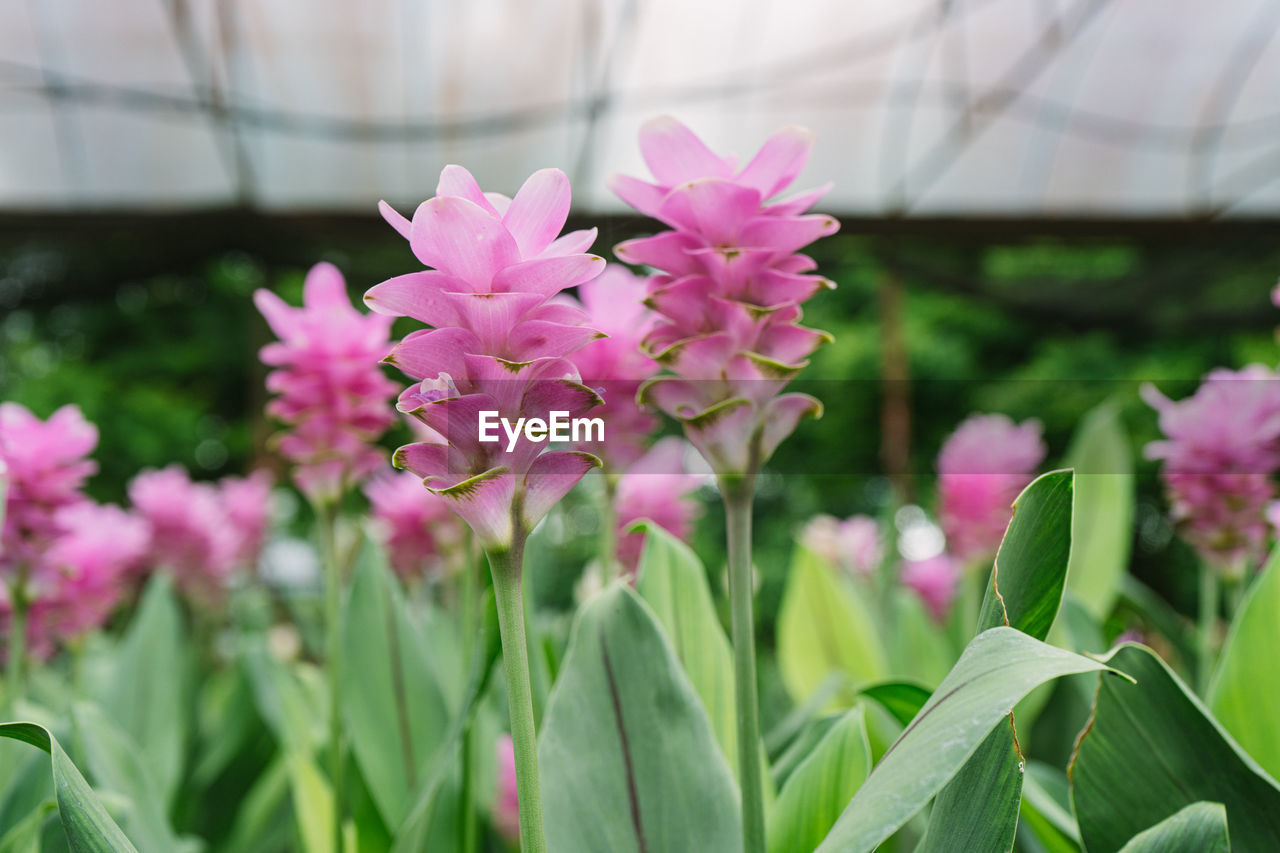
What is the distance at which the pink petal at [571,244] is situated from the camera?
312 mm

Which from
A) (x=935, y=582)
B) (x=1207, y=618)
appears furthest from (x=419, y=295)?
(x=935, y=582)

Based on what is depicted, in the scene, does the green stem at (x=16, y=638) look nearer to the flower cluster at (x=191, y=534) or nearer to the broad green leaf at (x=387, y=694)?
the broad green leaf at (x=387, y=694)

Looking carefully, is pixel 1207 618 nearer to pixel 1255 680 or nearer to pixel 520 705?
pixel 1255 680

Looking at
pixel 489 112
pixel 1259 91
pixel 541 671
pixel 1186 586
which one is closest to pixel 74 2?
pixel 489 112

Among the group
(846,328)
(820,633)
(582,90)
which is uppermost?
(582,90)

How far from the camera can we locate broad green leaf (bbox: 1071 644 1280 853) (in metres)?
0.41

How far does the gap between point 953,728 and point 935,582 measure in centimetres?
130

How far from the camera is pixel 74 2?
3949 millimetres

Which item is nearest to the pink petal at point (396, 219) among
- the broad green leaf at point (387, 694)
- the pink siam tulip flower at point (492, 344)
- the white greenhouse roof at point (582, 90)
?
the pink siam tulip flower at point (492, 344)

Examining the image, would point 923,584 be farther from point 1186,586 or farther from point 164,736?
point 1186,586

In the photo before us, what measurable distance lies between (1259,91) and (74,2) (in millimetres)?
6135

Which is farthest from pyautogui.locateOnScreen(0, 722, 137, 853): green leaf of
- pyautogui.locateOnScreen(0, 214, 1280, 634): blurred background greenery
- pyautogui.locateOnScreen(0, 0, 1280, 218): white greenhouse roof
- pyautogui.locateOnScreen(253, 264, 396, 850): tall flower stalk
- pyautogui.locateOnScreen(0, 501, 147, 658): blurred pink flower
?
pyautogui.locateOnScreen(0, 0, 1280, 218): white greenhouse roof

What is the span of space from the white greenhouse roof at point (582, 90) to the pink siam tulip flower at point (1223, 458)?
3.64 metres

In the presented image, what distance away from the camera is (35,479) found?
0.66 metres
